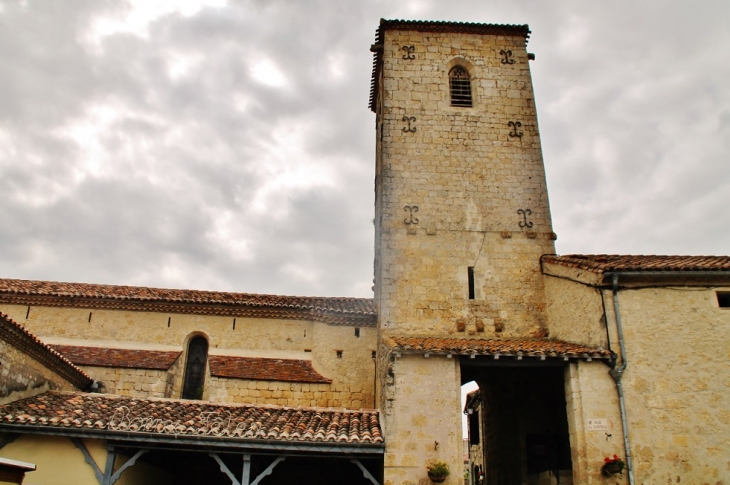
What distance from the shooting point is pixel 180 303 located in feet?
55.0

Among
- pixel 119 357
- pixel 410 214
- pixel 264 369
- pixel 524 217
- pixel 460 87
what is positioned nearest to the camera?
pixel 410 214

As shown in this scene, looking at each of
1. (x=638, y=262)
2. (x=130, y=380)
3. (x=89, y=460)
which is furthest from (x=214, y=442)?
(x=638, y=262)

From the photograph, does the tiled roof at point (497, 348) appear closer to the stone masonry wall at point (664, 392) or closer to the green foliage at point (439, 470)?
the stone masonry wall at point (664, 392)

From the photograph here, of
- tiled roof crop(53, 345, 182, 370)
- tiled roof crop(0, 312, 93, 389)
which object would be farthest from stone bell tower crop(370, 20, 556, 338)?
tiled roof crop(0, 312, 93, 389)

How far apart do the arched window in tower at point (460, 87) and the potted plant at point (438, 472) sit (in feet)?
34.0

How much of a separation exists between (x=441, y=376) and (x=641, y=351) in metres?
4.11

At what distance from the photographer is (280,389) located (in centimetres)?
1561

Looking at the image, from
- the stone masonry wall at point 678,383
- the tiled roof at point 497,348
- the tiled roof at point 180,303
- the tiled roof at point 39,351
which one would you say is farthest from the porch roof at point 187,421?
the stone masonry wall at point 678,383

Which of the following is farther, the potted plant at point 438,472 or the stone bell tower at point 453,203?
the stone bell tower at point 453,203

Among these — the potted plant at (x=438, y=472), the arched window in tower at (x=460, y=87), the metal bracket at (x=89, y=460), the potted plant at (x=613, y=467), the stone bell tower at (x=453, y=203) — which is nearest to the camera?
the potted plant at (x=613, y=467)

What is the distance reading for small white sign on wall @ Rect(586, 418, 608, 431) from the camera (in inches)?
432

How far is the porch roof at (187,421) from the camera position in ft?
36.8

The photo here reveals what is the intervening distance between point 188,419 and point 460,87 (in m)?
11.9

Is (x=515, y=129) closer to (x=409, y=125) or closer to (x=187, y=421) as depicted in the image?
(x=409, y=125)
